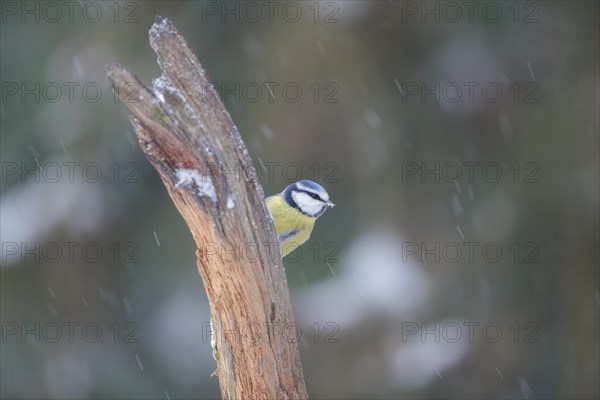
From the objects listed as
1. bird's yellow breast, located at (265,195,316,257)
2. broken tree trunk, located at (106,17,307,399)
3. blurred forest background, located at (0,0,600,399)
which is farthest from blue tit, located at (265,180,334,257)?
blurred forest background, located at (0,0,600,399)

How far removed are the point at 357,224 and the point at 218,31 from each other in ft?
7.81

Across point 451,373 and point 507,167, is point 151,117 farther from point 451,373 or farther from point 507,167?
point 451,373

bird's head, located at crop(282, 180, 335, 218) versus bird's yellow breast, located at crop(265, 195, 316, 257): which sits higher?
bird's head, located at crop(282, 180, 335, 218)

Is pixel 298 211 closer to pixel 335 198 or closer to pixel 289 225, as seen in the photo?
pixel 289 225

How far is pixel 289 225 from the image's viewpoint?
449 cm

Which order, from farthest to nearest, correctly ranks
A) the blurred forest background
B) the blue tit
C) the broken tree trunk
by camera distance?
the blurred forest background, the blue tit, the broken tree trunk

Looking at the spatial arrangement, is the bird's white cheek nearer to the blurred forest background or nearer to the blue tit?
the blue tit

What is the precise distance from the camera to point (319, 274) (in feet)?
25.7

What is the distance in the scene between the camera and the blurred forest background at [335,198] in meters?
7.27

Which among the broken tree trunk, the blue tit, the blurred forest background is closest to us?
the broken tree trunk

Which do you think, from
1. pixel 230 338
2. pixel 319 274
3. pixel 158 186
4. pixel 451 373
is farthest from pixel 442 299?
pixel 230 338

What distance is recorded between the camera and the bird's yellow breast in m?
4.48

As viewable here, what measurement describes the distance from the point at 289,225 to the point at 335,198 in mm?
3552

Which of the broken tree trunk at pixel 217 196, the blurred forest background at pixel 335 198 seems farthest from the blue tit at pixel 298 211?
the blurred forest background at pixel 335 198
